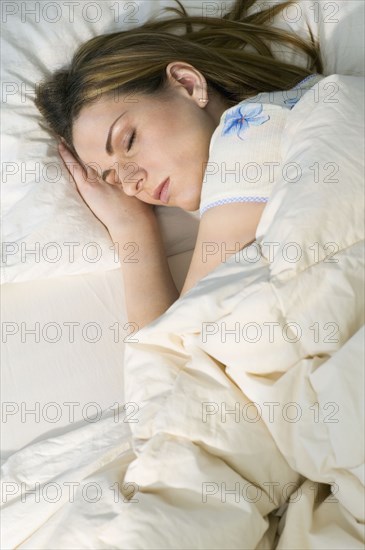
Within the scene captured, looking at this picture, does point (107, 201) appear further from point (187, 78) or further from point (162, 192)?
point (187, 78)

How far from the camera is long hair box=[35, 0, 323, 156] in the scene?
4.79ft

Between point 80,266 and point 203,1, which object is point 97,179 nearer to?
point 80,266

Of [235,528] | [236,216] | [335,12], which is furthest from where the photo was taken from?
[335,12]

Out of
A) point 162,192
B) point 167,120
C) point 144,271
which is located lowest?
point 144,271

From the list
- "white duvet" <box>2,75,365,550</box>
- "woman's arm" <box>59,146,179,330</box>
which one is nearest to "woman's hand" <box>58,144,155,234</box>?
"woman's arm" <box>59,146,179,330</box>

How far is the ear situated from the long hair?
0.06 ft

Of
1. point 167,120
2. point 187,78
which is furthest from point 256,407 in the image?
point 187,78

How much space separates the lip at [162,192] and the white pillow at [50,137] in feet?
0.34

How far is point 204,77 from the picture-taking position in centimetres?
147

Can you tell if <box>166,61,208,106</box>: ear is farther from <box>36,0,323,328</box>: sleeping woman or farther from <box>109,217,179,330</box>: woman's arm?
<box>109,217,179,330</box>: woman's arm

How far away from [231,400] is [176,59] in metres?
0.78

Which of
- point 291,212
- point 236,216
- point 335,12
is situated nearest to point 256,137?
point 236,216

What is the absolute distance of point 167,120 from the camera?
4.55 feet

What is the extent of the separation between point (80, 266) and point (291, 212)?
554 mm
